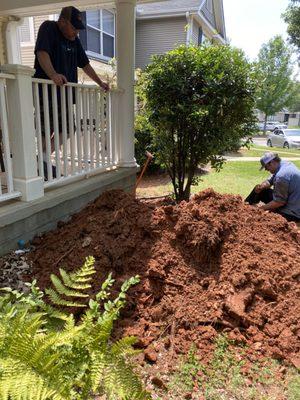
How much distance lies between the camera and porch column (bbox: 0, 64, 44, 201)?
3150 mm

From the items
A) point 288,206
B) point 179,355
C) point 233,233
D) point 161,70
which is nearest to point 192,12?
point 161,70

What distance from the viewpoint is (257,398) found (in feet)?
7.07

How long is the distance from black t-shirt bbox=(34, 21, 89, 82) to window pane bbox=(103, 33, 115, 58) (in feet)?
37.4

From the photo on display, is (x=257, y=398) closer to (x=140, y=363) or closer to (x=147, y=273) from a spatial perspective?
(x=140, y=363)

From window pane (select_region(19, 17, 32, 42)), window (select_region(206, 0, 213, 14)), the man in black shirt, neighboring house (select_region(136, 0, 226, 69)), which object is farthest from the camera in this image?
window (select_region(206, 0, 213, 14))

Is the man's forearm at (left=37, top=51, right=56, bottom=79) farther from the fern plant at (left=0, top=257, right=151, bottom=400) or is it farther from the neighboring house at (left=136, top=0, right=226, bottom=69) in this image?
the neighboring house at (left=136, top=0, right=226, bottom=69)

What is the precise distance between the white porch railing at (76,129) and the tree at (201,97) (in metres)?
0.68

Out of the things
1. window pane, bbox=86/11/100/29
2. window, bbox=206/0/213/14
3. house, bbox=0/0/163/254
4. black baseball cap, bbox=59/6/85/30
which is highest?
window, bbox=206/0/213/14

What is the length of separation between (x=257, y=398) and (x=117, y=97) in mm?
4008

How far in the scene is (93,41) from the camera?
554 inches

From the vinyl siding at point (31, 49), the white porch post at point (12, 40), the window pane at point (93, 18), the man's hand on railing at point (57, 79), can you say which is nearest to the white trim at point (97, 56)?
the window pane at point (93, 18)

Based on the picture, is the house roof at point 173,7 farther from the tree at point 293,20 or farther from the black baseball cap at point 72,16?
the black baseball cap at point 72,16

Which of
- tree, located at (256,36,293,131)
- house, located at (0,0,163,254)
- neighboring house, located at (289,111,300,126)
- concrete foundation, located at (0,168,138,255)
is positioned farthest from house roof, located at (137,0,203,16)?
neighboring house, located at (289,111,300,126)

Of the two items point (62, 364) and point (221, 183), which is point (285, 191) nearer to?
point (221, 183)
